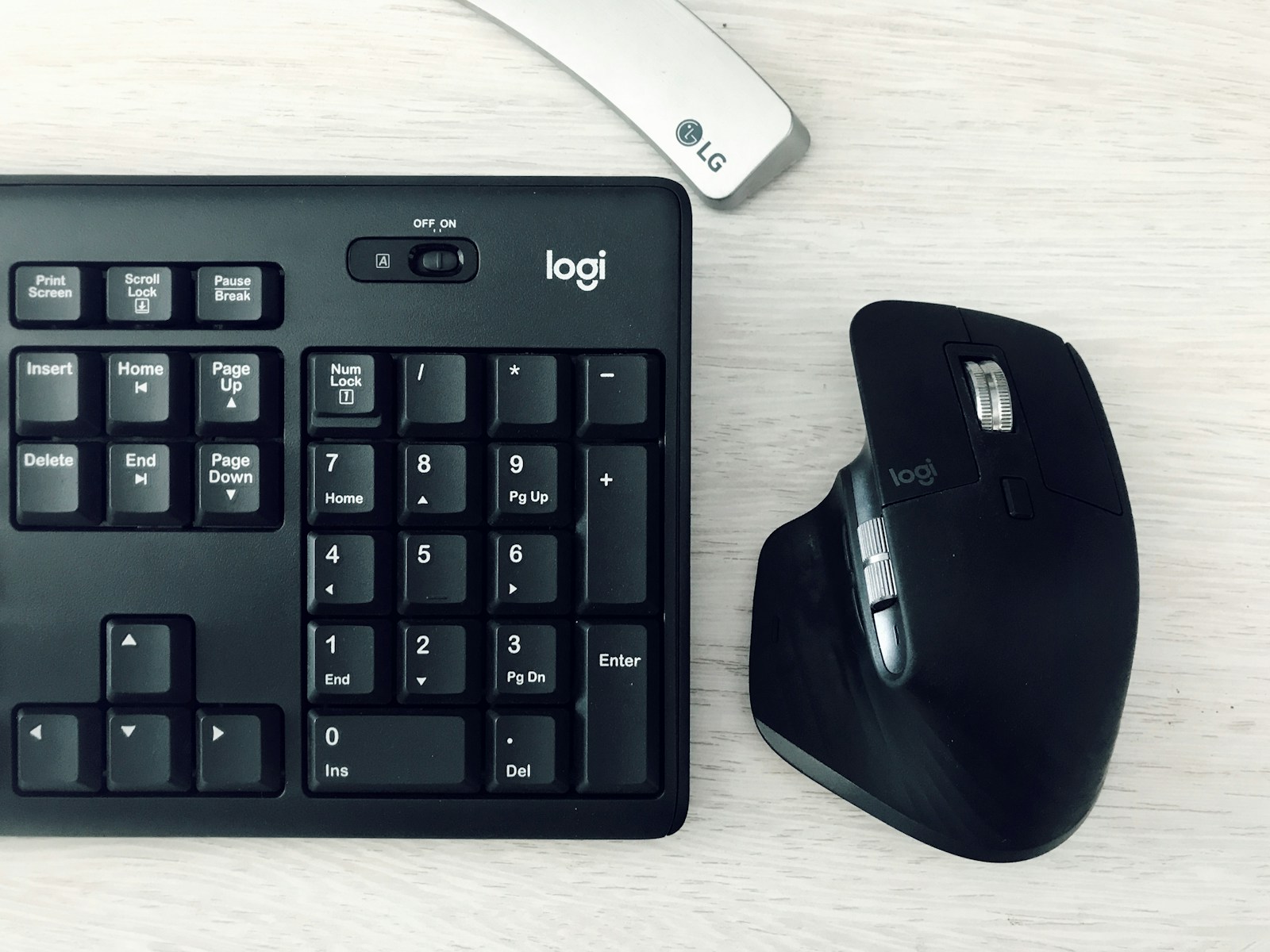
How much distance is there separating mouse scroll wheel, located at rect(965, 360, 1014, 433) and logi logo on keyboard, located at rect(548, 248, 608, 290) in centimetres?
16

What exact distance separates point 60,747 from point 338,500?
15cm

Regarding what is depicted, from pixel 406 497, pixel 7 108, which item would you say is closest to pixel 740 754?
pixel 406 497

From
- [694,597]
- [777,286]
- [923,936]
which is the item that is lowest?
[923,936]

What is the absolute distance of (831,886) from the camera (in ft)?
1.33

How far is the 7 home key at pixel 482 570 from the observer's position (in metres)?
0.36

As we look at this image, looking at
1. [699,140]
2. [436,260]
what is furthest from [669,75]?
[436,260]

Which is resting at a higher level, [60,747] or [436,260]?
[436,260]

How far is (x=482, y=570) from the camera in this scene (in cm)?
36

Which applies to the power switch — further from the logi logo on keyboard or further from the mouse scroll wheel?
the mouse scroll wheel

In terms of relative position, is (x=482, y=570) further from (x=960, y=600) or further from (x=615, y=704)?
(x=960, y=600)

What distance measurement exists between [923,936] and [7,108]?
550mm

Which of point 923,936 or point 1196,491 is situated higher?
point 1196,491

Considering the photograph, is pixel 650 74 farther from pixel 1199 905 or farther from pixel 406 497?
pixel 1199 905

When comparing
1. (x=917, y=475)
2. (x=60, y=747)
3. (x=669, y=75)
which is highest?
(x=669, y=75)
